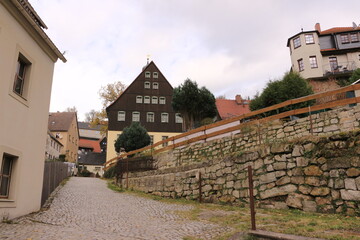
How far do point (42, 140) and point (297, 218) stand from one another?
8047mm

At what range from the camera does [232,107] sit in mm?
36344

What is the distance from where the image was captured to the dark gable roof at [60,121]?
4947 cm

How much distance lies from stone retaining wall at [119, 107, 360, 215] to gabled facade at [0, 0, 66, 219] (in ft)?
19.7

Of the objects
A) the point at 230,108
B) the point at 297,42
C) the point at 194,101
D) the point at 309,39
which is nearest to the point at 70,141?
the point at 230,108

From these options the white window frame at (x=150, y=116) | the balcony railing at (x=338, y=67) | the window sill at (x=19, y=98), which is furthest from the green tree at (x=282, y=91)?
the white window frame at (x=150, y=116)

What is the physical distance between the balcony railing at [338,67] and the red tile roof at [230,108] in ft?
31.1

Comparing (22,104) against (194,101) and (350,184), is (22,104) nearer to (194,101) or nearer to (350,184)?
(350,184)

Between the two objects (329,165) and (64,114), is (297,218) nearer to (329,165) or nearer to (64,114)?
(329,165)

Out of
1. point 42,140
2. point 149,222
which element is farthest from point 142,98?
point 149,222

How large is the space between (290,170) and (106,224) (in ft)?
17.5

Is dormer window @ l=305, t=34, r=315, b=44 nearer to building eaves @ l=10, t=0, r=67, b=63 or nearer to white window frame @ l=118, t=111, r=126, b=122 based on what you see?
white window frame @ l=118, t=111, r=126, b=122

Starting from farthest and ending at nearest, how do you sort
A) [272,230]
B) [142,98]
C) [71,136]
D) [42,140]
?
[71,136] < [142,98] < [42,140] < [272,230]

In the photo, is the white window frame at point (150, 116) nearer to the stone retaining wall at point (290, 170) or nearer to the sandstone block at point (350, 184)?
the stone retaining wall at point (290, 170)

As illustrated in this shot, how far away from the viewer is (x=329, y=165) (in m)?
7.89
